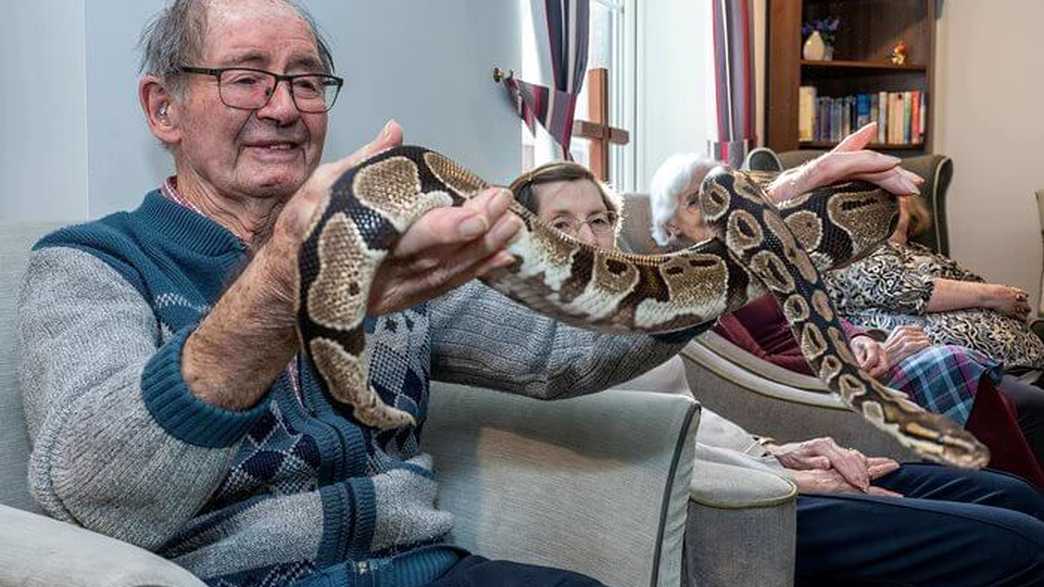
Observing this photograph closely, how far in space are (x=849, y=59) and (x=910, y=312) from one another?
356cm

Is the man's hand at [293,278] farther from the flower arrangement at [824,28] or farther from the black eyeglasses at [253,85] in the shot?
the flower arrangement at [824,28]

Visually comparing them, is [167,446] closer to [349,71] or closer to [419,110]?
[349,71]

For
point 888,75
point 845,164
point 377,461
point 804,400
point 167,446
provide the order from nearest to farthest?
point 167,446 → point 845,164 → point 377,461 → point 804,400 → point 888,75

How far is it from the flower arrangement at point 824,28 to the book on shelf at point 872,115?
0.31m

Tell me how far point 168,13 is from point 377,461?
0.73 metres

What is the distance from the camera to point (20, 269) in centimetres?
162

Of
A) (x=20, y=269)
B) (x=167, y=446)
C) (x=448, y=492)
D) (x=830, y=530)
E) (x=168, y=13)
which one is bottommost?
(x=830, y=530)

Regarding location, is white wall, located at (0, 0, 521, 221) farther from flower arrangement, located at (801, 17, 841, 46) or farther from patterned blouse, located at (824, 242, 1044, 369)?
flower arrangement, located at (801, 17, 841, 46)

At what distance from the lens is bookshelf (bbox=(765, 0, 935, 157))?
6105 mm

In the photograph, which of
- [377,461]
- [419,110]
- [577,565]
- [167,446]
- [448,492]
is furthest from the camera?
[419,110]

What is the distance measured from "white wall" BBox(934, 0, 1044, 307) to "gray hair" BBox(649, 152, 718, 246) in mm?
4256

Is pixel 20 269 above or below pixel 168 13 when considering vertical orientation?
below

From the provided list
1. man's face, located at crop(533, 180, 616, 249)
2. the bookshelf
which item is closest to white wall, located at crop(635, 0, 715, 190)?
the bookshelf

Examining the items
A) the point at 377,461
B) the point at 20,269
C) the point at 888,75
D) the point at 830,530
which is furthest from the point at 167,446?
the point at 888,75
